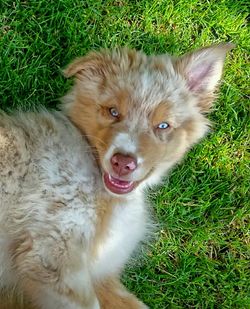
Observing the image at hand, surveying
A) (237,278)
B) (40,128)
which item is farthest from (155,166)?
(237,278)

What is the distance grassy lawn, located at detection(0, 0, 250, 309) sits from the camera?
17.2 feet

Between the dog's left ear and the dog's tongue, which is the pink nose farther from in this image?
the dog's left ear

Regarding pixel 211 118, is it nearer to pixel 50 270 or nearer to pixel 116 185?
pixel 116 185

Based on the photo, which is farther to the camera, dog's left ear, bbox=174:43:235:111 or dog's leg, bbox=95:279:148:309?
dog's leg, bbox=95:279:148:309

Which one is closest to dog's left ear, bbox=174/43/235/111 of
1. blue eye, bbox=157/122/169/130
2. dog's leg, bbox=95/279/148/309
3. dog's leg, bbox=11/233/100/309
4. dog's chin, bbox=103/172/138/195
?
blue eye, bbox=157/122/169/130

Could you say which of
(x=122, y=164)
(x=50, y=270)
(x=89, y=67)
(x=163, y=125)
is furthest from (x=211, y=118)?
(x=50, y=270)

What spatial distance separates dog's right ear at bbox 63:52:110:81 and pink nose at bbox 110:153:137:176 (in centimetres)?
77

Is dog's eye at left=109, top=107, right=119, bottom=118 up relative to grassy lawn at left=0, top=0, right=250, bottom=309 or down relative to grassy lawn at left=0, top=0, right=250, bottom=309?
up

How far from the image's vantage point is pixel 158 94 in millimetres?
4328

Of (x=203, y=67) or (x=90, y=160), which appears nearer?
(x=90, y=160)

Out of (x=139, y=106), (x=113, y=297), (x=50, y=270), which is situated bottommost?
(x=113, y=297)

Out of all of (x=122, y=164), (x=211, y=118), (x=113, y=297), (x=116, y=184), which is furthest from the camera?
(x=211, y=118)

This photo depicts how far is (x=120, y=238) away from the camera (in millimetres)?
4531

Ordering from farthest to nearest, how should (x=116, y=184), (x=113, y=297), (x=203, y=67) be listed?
(x=113, y=297)
(x=203, y=67)
(x=116, y=184)
